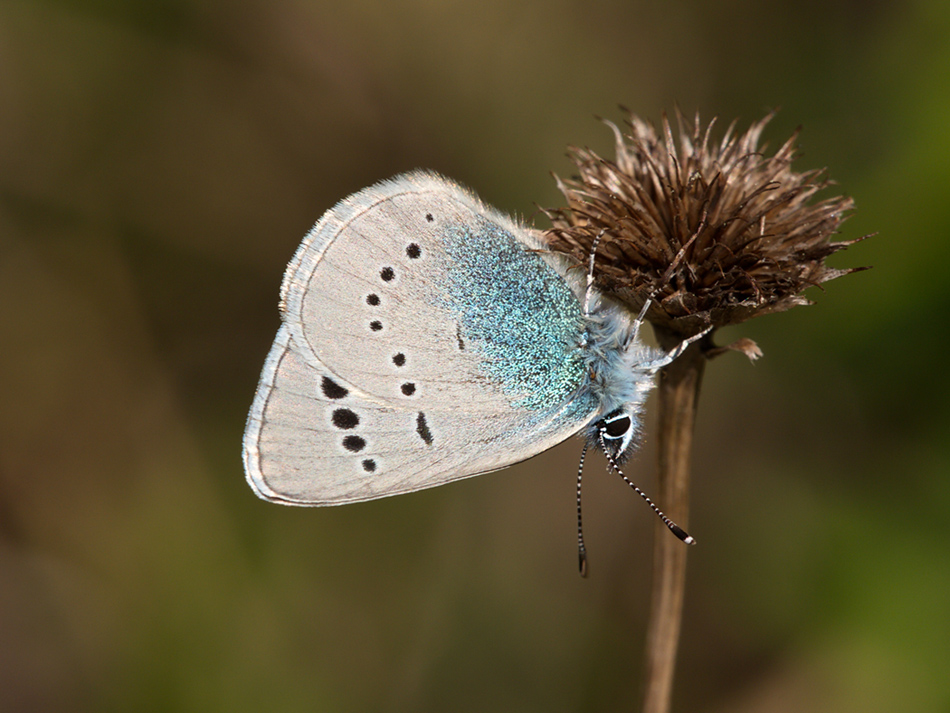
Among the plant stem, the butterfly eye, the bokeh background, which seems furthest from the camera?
the bokeh background

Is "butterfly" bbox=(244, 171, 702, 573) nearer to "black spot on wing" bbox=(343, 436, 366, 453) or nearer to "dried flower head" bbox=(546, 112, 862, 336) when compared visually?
"black spot on wing" bbox=(343, 436, 366, 453)

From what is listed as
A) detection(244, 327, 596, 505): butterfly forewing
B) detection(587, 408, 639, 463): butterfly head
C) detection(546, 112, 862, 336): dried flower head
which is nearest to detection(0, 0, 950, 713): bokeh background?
detection(546, 112, 862, 336): dried flower head

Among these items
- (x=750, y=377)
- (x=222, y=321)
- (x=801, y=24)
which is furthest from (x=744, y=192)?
(x=222, y=321)

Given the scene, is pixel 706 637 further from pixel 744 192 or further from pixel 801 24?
pixel 801 24

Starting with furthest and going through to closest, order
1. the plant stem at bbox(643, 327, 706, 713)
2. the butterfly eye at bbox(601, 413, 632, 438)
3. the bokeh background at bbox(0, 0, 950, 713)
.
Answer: the bokeh background at bbox(0, 0, 950, 713) < the butterfly eye at bbox(601, 413, 632, 438) < the plant stem at bbox(643, 327, 706, 713)

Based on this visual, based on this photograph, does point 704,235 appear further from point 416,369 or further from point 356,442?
point 356,442

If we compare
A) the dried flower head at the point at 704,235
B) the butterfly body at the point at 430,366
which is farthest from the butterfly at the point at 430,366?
the dried flower head at the point at 704,235
